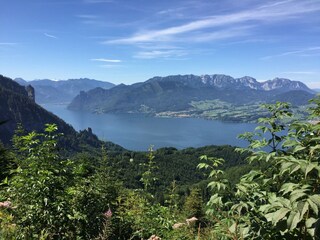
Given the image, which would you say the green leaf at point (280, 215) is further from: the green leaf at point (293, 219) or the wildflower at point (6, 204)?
the wildflower at point (6, 204)

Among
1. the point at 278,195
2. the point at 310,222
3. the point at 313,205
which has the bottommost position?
the point at 278,195

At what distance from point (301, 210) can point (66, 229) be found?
3.60 metres

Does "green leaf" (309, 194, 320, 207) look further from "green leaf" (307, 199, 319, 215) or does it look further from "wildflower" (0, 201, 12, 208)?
"wildflower" (0, 201, 12, 208)

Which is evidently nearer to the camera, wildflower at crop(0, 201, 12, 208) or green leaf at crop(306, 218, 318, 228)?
green leaf at crop(306, 218, 318, 228)

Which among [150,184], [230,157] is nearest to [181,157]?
[230,157]

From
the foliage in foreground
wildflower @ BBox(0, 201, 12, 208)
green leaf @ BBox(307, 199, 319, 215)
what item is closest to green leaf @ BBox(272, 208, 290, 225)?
the foliage in foreground

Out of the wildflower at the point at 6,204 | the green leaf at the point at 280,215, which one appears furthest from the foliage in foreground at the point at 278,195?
the wildflower at the point at 6,204

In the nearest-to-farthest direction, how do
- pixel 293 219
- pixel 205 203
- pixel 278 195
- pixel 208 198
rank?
1. pixel 293 219
2. pixel 278 195
3. pixel 205 203
4. pixel 208 198

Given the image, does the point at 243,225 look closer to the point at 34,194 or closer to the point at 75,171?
the point at 34,194

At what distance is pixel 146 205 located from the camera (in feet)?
23.4

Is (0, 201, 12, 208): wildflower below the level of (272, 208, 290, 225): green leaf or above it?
below

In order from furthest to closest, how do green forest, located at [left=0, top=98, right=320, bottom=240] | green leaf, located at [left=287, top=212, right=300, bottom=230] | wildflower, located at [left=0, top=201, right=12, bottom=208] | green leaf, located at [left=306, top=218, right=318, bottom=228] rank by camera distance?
1. wildflower, located at [left=0, top=201, right=12, bottom=208]
2. green forest, located at [left=0, top=98, right=320, bottom=240]
3. green leaf, located at [left=306, top=218, right=318, bottom=228]
4. green leaf, located at [left=287, top=212, right=300, bottom=230]

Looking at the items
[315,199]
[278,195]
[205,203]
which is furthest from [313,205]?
[205,203]

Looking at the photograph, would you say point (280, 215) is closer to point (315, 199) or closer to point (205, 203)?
point (315, 199)
